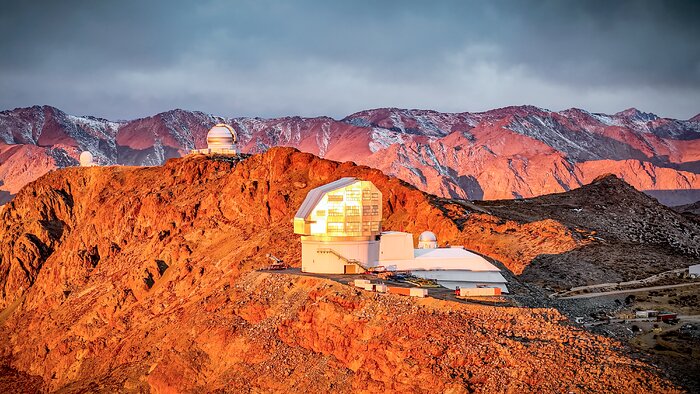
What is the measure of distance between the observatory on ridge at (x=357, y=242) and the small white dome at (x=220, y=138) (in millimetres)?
48203

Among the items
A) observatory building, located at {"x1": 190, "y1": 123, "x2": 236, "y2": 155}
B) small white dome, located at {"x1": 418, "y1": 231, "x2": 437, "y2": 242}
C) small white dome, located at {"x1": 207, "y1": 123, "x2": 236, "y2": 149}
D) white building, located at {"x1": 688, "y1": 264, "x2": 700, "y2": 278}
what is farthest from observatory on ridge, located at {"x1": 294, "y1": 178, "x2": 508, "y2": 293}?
small white dome, located at {"x1": 207, "y1": 123, "x2": 236, "y2": 149}

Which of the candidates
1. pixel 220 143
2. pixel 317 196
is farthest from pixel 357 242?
pixel 220 143

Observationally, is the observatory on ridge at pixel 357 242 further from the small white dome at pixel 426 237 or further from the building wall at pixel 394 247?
the small white dome at pixel 426 237

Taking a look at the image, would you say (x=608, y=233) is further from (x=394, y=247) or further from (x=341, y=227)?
(x=341, y=227)

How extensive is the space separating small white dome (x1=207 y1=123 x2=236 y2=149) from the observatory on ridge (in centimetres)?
4820

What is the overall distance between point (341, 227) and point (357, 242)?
154 centimetres

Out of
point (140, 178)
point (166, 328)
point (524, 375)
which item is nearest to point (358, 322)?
point (524, 375)

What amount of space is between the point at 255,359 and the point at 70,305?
4083cm

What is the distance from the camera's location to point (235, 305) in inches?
2579

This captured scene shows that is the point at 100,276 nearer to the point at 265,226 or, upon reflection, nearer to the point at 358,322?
the point at 265,226

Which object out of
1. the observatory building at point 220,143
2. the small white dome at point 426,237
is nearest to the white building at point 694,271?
the small white dome at point 426,237

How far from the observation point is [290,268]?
240 ft

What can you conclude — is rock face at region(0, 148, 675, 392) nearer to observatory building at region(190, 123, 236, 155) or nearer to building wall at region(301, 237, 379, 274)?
building wall at region(301, 237, 379, 274)

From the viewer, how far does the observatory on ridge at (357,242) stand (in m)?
65.6
